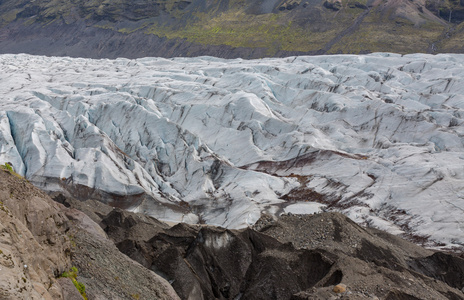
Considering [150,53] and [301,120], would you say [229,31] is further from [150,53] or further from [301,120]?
[301,120]

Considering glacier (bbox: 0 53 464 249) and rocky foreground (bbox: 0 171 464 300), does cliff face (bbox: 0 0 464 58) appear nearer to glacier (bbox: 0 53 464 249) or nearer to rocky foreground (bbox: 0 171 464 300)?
glacier (bbox: 0 53 464 249)

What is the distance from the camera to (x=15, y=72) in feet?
Result: 266

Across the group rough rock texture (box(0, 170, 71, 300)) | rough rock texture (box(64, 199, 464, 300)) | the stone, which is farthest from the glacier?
rough rock texture (box(0, 170, 71, 300))

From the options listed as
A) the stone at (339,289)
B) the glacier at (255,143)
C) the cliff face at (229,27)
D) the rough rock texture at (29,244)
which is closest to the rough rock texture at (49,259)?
the rough rock texture at (29,244)

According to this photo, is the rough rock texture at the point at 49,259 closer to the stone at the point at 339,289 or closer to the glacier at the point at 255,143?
the stone at the point at 339,289

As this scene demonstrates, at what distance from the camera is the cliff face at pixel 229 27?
388 ft

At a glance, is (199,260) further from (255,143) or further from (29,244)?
(255,143)

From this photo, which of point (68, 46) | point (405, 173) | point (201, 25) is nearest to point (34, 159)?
point (405, 173)

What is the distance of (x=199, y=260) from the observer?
22.4 meters

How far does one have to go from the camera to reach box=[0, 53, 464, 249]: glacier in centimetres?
4047

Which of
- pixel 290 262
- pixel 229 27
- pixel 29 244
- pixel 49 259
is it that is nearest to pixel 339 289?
pixel 290 262

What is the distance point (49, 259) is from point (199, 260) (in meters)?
11.0

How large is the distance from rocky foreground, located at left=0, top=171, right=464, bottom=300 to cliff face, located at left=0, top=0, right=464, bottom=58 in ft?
309

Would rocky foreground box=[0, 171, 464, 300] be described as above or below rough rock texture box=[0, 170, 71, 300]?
below
